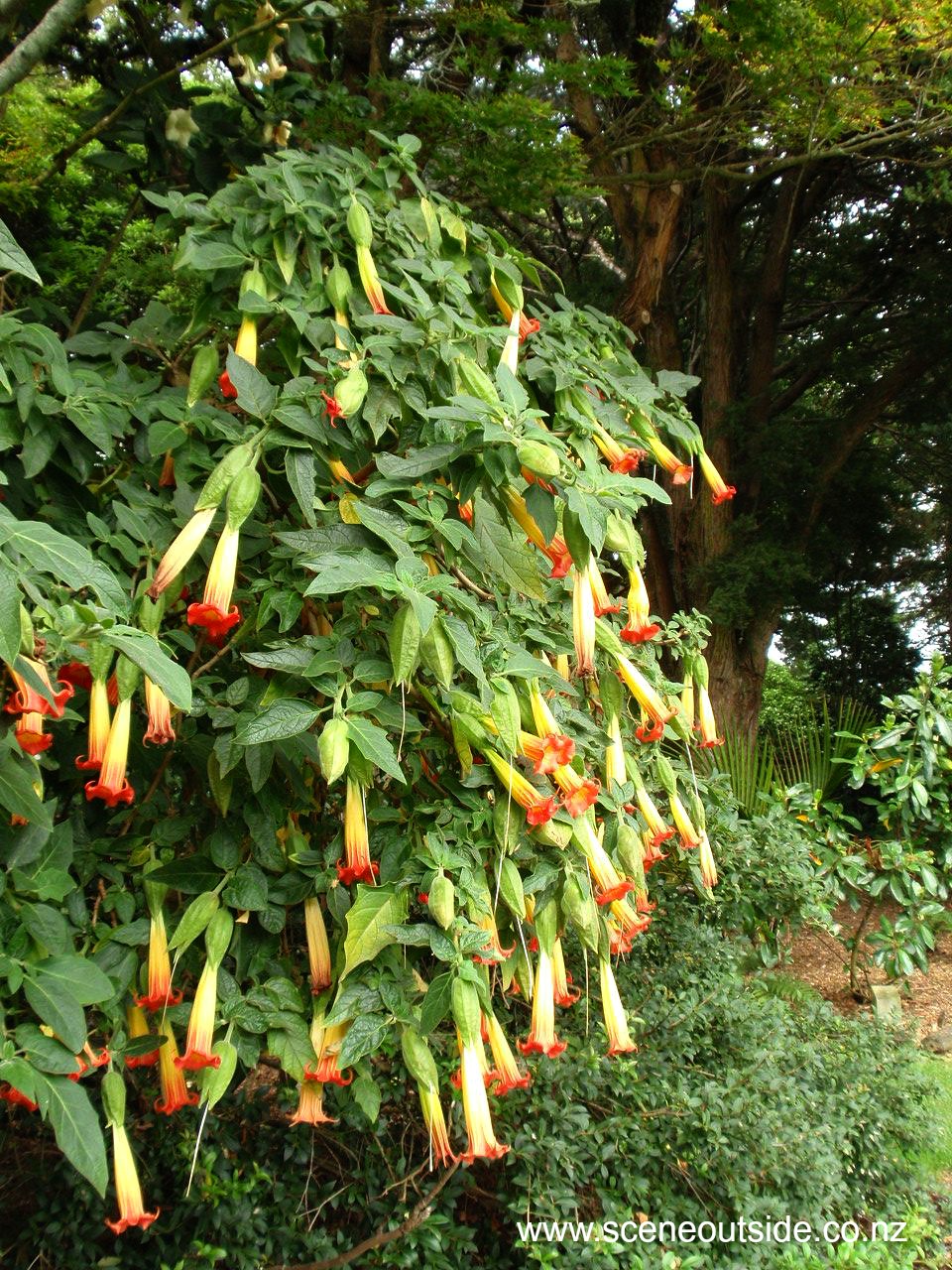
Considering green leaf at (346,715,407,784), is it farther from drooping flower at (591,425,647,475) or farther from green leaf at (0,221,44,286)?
drooping flower at (591,425,647,475)

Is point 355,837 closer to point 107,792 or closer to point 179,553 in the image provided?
point 107,792

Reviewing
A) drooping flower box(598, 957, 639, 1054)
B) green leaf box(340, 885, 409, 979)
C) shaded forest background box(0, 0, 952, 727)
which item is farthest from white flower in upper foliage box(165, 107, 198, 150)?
drooping flower box(598, 957, 639, 1054)

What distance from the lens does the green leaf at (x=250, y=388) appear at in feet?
4.61

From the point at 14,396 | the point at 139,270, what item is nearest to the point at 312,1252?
the point at 14,396

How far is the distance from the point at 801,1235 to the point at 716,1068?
0.41 meters

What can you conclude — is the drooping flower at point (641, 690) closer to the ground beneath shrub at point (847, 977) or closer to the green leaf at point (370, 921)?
the green leaf at point (370, 921)

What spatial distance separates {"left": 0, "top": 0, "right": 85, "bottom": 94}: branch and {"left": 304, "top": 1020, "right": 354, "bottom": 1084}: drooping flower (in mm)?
1342

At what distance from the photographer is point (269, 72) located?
2.75m

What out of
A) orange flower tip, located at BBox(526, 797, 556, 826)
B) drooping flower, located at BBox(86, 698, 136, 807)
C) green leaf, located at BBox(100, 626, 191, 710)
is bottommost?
orange flower tip, located at BBox(526, 797, 556, 826)

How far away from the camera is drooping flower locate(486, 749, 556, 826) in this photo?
1353 mm

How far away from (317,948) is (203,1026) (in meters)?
0.20

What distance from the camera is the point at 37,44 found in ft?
4.60

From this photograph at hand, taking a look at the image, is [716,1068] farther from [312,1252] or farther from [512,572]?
[512,572]

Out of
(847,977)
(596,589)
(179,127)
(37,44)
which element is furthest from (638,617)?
(847,977)
